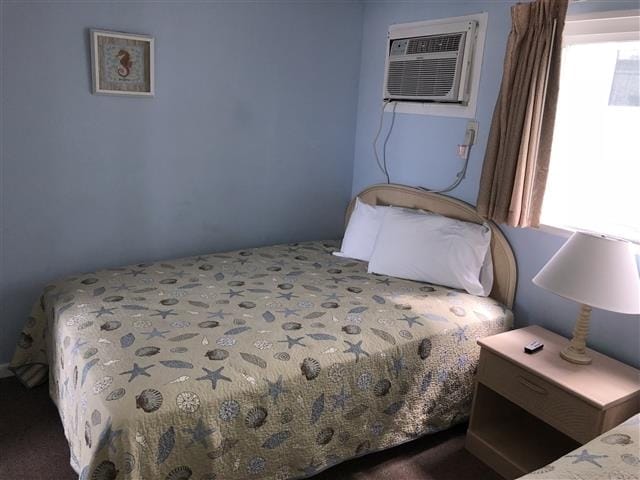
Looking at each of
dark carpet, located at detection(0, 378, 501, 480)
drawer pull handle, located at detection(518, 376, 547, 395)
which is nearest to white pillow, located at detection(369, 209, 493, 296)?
drawer pull handle, located at detection(518, 376, 547, 395)

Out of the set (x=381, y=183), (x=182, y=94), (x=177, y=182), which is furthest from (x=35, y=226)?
A: (x=381, y=183)

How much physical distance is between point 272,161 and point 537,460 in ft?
6.78

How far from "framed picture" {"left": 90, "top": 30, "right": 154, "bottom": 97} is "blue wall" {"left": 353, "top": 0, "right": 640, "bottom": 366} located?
1344 millimetres

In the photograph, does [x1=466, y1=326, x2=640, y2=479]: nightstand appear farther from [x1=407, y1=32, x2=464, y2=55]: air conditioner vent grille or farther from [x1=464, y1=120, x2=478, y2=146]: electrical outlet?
[x1=407, y1=32, x2=464, y2=55]: air conditioner vent grille

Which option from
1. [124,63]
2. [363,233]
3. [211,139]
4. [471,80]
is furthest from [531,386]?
[124,63]

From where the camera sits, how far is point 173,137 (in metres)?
2.79

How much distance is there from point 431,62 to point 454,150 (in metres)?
0.48

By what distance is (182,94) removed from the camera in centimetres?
276

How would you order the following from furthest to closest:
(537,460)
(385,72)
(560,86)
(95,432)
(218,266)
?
(385,72) → (218,266) → (560,86) → (537,460) → (95,432)

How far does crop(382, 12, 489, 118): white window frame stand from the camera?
8.45 ft

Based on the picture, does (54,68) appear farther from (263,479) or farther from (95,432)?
(263,479)

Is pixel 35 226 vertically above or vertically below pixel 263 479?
above

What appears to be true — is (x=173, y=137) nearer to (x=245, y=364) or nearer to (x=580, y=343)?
(x=245, y=364)

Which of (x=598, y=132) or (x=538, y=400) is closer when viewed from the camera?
(x=538, y=400)
